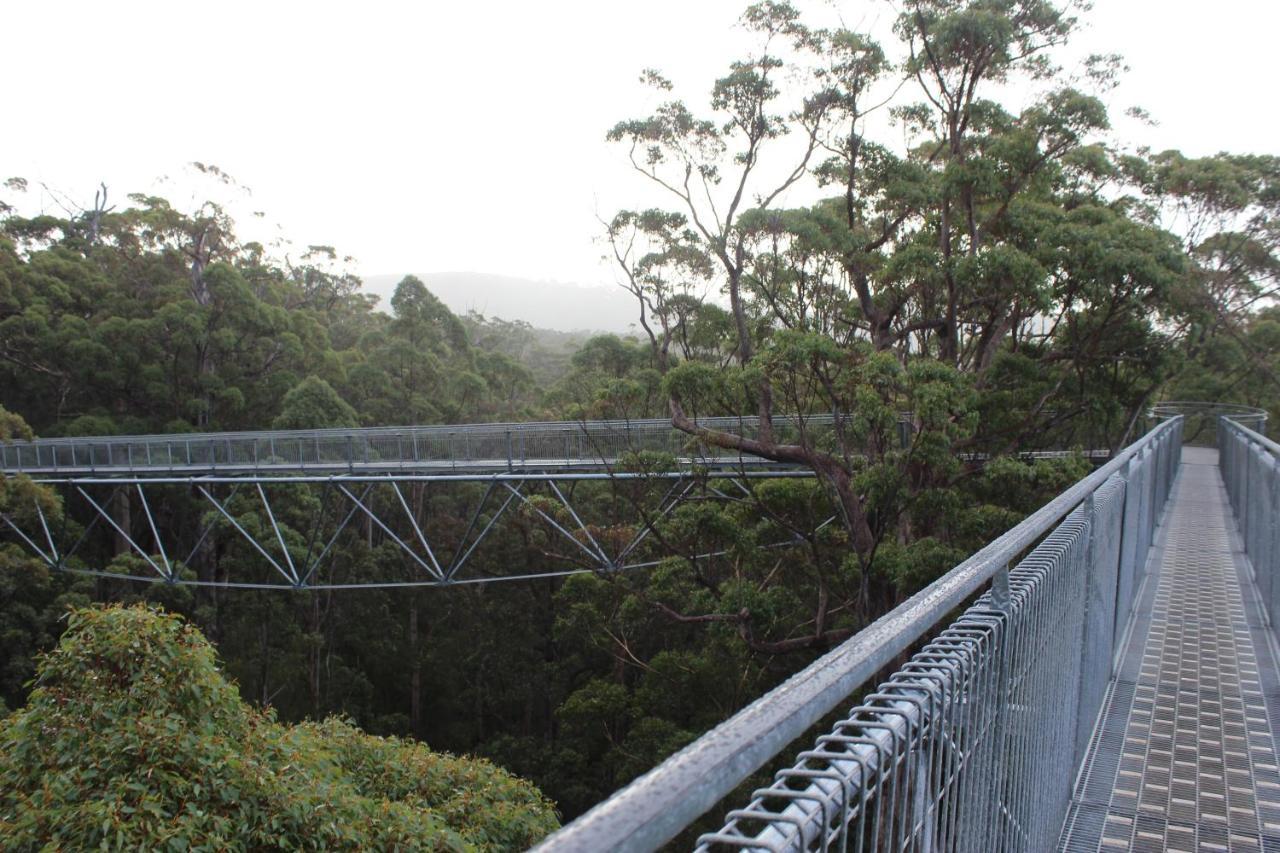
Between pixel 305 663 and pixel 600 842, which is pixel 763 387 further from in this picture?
pixel 305 663

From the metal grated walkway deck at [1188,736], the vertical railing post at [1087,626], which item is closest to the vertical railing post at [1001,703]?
the metal grated walkway deck at [1188,736]

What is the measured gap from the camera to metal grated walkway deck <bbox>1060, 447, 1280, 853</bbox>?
97.3 inches

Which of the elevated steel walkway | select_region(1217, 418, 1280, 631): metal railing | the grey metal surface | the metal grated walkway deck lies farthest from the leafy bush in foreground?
the grey metal surface

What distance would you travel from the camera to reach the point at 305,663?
73.2 feet

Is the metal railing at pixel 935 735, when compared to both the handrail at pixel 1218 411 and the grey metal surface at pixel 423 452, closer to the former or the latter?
the grey metal surface at pixel 423 452

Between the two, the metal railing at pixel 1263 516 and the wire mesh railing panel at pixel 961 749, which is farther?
the metal railing at pixel 1263 516

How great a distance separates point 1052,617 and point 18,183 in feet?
112

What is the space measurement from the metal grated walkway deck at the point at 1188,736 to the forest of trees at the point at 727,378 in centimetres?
445

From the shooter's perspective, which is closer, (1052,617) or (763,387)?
(1052,617)

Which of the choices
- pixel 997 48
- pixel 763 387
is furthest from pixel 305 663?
pixel 997 48

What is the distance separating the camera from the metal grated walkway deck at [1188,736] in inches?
97.3

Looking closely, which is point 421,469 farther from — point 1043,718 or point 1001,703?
point 1001,703

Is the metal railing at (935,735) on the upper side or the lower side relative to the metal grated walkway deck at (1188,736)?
upper

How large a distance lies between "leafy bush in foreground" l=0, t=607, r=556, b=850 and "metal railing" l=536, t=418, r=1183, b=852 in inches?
153
